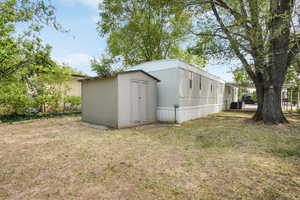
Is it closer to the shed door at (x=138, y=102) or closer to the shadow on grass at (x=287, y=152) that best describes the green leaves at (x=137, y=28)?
the shed door at (x=138, y=102)

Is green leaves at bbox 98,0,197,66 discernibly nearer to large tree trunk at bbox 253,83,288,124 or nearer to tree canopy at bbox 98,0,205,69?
tree canopy at bbox 98,0,205,69

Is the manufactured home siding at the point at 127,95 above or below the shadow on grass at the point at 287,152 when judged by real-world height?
above

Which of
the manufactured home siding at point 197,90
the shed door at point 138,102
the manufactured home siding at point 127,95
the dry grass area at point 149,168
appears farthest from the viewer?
the manufactured home siding at point 197,90

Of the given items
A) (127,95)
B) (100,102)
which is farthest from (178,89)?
(100,102)

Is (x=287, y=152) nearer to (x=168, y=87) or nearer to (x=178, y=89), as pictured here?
(x=178, y=89)

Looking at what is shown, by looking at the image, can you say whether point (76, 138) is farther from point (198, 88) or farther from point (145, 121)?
point (198, 88)

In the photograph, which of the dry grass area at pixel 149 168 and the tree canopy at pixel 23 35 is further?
the tree canopy at pixel 23 35

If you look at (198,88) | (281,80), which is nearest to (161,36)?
(198,88)

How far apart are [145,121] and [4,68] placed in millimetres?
5960

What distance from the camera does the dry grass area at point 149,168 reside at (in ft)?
7.34

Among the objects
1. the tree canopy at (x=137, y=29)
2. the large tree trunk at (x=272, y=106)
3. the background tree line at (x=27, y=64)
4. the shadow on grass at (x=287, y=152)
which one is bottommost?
the shadow on grass at (x=287, y=152)

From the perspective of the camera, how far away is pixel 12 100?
8.23m

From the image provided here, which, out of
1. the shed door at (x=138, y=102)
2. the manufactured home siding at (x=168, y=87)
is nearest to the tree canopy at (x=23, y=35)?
the shed door at (x=138, y=102)

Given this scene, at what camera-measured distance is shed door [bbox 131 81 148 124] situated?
7.05 meters
